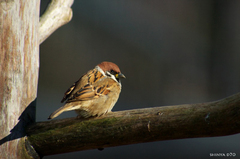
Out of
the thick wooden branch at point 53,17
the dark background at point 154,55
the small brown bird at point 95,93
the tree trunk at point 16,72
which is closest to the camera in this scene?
the tree trunk at point 16,72

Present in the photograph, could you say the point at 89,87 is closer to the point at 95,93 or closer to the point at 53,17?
the point at 95,93

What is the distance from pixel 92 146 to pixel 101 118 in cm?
16

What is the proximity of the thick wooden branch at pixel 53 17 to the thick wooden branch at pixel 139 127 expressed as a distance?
2.02ft

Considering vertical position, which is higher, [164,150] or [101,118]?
[101,118]

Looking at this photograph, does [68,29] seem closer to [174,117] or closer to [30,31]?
[30,31]

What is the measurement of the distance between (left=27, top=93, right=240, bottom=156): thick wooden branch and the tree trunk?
0.10 meters

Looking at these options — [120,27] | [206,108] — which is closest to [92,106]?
[206,108]

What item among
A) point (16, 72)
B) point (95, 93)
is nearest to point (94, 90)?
point (95, 93)

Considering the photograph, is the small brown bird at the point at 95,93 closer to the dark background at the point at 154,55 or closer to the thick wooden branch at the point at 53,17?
the thick wooden branch at the point at 53,17

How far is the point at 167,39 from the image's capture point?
4.48 m

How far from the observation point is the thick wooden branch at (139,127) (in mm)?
1492

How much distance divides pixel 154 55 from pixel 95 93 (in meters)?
2.38

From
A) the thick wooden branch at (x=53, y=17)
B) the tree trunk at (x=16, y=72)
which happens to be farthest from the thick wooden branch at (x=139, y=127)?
the thick wooden branch at (x=53, y=17)

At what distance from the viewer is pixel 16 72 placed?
175 centimetres
